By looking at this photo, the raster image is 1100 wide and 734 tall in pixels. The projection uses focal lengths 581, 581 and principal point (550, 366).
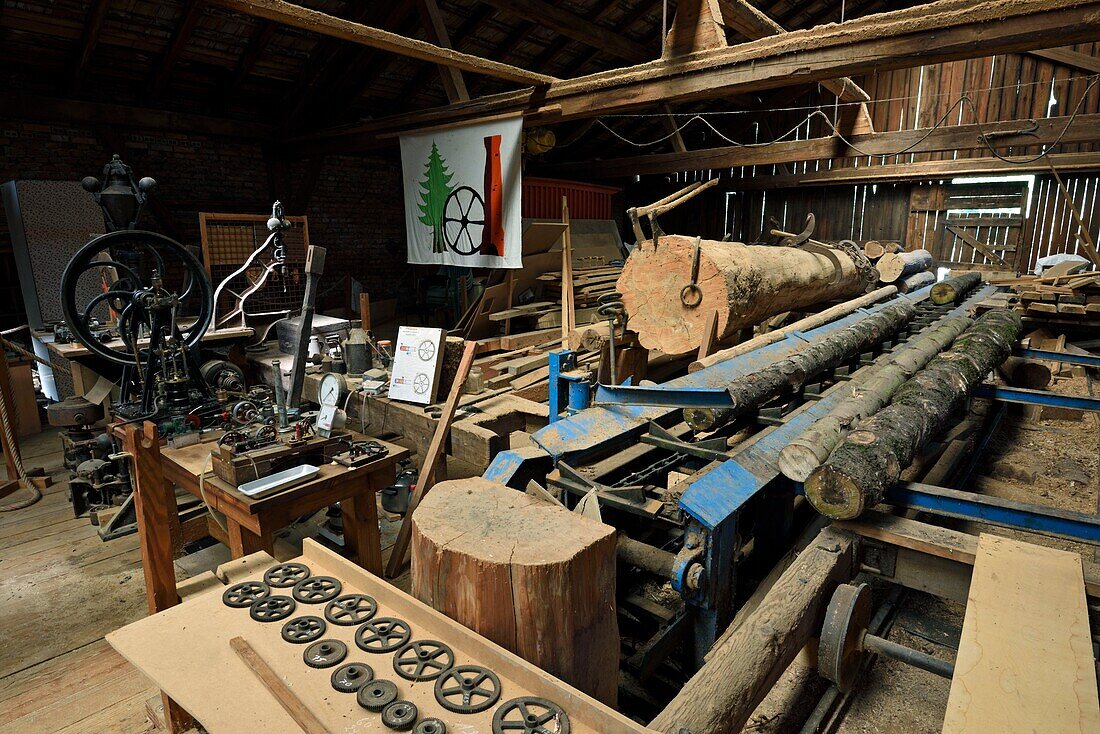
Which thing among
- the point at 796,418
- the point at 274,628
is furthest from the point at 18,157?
the point at 796,418

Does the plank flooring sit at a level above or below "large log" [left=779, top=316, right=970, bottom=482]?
below

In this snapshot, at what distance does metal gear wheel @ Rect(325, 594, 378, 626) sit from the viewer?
1.48 m

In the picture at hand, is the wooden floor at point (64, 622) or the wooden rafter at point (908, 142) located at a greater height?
the wooden rafter at point (908, 142)

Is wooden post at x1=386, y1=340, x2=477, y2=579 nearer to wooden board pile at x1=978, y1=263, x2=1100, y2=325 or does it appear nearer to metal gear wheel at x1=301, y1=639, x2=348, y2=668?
metal gear wheel at x1=301, y1=639, x2=348, y2=668

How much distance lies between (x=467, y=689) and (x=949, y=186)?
41.5 feet

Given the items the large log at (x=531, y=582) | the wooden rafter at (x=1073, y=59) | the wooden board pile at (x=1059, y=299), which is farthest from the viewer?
the wooden rafter at (x=1073, y=59)

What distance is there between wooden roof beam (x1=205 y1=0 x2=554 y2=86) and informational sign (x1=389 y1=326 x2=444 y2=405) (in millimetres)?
2278

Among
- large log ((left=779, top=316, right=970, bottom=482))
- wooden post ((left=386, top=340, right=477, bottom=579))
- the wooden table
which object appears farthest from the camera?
wooden post ((left=386, top=340, right=477, bottom=579))

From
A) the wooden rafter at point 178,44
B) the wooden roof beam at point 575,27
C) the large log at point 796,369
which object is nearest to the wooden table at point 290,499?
the large log at point 796,369

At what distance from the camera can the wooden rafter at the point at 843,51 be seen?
3363mm

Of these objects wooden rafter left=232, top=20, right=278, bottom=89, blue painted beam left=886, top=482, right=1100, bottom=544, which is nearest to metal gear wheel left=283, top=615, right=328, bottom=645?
blue painted beam left=886, top=482, right=1100, bottom=544

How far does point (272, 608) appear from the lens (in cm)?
154

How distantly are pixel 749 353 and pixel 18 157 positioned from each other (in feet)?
28.4

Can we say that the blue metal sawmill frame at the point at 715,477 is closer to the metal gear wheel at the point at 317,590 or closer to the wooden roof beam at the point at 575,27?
the metal gear wheel at the point at 317,590
